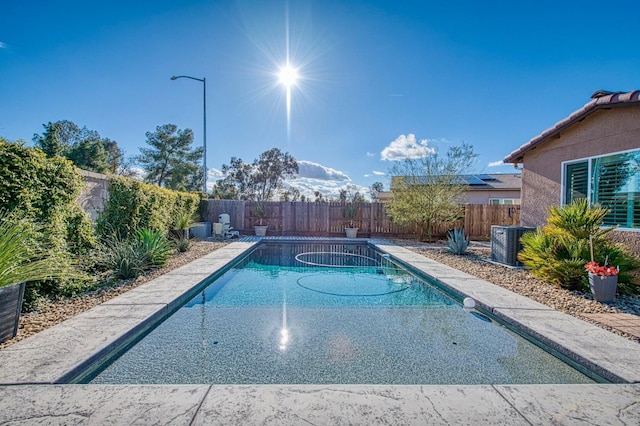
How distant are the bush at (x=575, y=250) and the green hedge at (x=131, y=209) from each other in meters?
8.16

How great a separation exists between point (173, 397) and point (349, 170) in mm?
19850

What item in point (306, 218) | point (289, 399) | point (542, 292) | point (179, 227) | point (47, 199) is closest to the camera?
point (289, 399)

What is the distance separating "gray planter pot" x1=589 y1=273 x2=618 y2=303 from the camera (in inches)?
173

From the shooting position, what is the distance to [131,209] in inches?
272

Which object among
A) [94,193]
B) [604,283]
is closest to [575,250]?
[604,283]

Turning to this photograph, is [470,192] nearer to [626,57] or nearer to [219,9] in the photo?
[626,57]

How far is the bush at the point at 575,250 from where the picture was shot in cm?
497

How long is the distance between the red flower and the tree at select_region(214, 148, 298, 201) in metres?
24.1

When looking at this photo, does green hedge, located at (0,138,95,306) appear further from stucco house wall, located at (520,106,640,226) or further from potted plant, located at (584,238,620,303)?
stucco house wall, located at (520,106,640,226)

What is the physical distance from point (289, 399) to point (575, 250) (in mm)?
5502

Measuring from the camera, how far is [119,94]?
1366cm

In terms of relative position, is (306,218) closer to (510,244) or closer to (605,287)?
(510,244)

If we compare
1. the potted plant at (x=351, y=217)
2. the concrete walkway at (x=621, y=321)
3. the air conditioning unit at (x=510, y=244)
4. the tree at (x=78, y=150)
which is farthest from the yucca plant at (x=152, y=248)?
the tree at (x=78, y=150)

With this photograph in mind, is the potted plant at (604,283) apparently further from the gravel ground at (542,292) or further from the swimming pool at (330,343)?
the swimming pool at (330,343)
